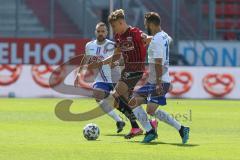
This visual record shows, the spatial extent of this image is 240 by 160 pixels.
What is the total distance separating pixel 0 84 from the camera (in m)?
31.0

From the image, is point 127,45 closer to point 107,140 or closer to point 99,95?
point 107,140

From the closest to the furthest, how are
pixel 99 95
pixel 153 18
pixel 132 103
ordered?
pixel 153 18 → pixel 132 103 → pixel 99 95

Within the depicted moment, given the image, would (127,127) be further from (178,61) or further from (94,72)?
(178,61)

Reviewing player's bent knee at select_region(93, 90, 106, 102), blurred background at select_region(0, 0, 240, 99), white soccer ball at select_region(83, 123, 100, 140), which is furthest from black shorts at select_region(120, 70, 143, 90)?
blurred background at select_region(0, 0, 240, 99)

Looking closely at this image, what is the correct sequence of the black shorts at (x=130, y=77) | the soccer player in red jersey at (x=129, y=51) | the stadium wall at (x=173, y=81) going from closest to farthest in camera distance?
the soccer player in red jersey at (x=129, y=51) < the black shorts at (x=130, y=77) < the stadium wall at (x=173, y=81)

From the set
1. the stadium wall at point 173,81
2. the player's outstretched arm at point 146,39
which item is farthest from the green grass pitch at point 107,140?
the stadium wall at point 173,81

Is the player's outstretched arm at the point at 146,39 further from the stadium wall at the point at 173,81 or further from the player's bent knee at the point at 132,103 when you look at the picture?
the stadium wall at the point at 173,81

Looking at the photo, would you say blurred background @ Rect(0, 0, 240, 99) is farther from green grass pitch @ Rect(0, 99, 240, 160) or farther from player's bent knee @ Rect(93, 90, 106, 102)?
player's bent knee @ Rect(93, 90, 106, 102)

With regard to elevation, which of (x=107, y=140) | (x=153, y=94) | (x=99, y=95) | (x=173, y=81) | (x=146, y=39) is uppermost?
(x=146, y=39)

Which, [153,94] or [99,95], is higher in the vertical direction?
[153,94]

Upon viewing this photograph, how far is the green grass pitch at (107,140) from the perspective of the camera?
12047 millimetres

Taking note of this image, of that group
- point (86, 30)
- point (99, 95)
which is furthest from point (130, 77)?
point (86, 30)

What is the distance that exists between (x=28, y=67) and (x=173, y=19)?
24.8 ft

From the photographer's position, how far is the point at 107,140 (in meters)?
14.6
